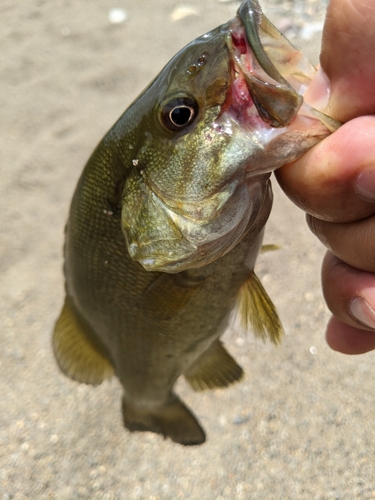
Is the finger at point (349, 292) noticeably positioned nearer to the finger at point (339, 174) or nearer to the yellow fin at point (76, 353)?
the finger at point (339, 174)

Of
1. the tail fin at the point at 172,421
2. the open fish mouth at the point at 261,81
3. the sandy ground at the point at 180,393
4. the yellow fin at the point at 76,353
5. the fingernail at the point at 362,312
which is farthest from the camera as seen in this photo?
the sandy ground at the point at 180,393

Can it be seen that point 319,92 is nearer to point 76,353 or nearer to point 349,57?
point 349,57

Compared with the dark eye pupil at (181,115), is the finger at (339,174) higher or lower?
lower

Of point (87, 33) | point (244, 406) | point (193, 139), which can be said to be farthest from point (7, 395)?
point (87, 33)

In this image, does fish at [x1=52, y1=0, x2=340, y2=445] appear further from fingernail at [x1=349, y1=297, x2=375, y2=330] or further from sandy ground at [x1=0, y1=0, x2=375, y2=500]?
sandy ground at [x1=0, y1=0, x2=375, y2=500]

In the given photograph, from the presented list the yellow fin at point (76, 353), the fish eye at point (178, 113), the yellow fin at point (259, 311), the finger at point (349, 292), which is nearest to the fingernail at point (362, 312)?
the finger at point (349, 292)

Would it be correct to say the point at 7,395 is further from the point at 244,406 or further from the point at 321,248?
the point at 321,248

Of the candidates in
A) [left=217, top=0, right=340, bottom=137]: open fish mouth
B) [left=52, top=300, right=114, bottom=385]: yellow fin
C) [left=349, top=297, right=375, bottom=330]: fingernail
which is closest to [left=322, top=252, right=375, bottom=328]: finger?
[left=349, top=297, right=375, bottom=330]: fingernail

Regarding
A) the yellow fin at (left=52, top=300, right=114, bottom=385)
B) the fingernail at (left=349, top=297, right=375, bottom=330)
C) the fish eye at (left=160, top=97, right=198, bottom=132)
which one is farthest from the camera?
the yellow fin at (left=52, top=300, right=114, bottom=385)
